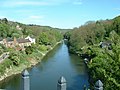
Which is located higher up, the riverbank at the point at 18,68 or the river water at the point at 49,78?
the riverbank at the point at 18,68

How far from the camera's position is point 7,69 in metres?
39.8

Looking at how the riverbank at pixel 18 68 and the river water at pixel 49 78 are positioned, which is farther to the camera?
the riverbank at pixel 18 68

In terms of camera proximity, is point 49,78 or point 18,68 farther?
point 18,68

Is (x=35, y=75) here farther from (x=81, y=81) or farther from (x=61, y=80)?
(x=61, y=80)

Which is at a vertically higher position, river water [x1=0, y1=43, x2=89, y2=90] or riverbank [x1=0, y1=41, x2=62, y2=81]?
riverbank [x1=0, y1=41, x2=62, y2=81]

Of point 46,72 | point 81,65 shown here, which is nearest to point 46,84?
point 46,72

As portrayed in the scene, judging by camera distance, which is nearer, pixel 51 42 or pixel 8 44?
pixel 8 44

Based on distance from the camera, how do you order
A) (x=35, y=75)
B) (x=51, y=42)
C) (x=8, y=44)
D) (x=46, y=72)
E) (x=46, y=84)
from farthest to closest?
(x=51, y=42) < (x=8, y=44) < (x=46, y=72) < (x=35, y=75) < (x=46, y=84)

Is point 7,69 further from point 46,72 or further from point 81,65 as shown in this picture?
point 81,65

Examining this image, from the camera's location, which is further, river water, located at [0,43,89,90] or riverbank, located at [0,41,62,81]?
riverbank, located at [0,41,62,81]

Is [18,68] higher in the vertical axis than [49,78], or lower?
higher

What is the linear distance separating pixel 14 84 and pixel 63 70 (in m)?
11.6

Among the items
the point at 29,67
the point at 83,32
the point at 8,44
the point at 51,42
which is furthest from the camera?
the point at 51,42

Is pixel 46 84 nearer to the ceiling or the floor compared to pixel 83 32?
nearer to the floor
